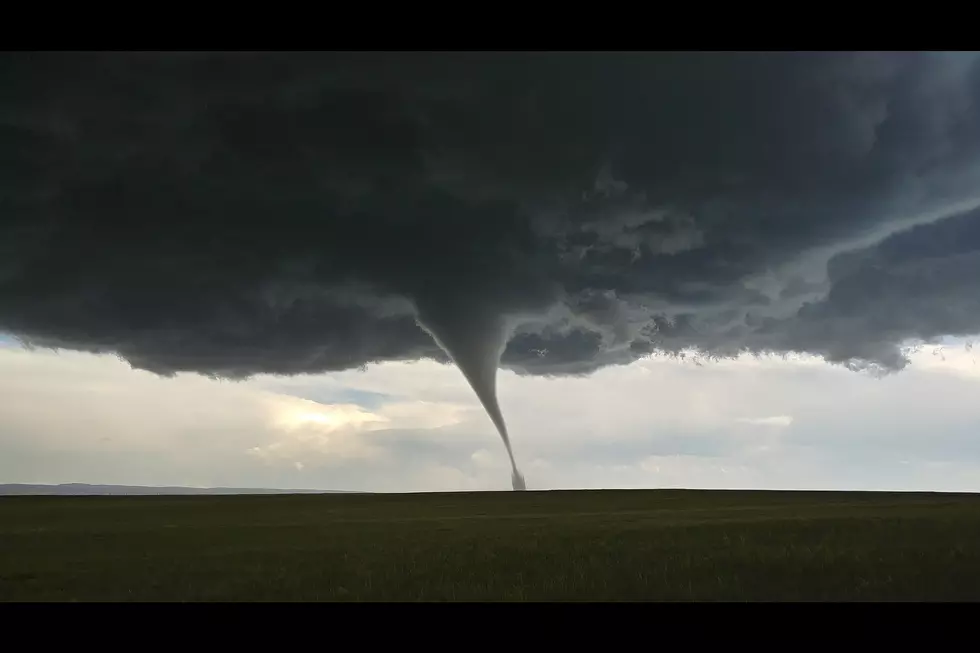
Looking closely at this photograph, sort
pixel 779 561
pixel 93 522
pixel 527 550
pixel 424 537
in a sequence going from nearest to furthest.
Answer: pixel 779 561 → pixel 527 550 → pixel 424 537 → pixel 93 522

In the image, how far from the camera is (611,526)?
21734mm
